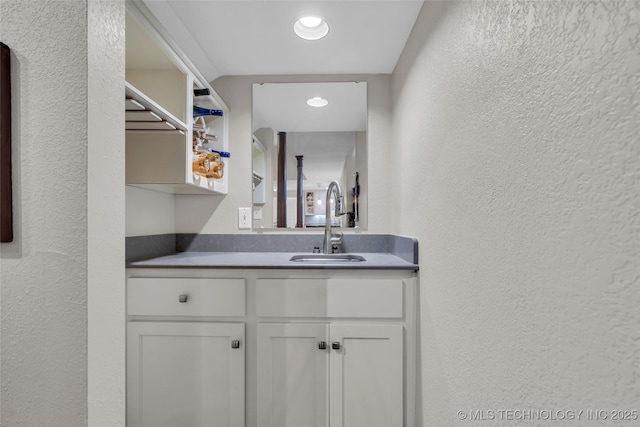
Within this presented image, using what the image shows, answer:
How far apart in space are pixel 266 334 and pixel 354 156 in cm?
119

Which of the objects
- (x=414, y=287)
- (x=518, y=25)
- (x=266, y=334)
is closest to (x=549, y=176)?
(x=518, y=25)

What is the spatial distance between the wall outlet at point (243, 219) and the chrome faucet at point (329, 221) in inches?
19.4

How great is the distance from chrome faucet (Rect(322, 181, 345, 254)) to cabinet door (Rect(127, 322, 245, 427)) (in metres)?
0.73

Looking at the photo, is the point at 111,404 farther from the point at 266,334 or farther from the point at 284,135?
the point at 284,135

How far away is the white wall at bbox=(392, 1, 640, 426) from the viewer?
445 mm

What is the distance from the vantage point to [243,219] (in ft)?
6.50

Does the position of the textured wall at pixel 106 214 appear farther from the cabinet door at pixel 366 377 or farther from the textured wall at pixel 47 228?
the cabinet door at pixel 366 377

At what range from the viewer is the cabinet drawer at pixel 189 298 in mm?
1364

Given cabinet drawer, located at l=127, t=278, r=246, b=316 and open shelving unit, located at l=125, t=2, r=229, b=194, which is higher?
open shelving unit, located at l=125, t=2, r=229, b=194

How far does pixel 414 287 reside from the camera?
4.48 ft

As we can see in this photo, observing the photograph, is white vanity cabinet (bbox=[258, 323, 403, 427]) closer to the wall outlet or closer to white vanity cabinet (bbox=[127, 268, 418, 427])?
white vanity cabinet (bbox=[127, 268, 418, 427])

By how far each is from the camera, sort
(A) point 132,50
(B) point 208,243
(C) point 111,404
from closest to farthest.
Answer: (C) point 111,404
(A) point 132,50
(B) point 208,243

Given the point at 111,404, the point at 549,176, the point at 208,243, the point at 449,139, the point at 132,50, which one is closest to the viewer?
the point at 549,176

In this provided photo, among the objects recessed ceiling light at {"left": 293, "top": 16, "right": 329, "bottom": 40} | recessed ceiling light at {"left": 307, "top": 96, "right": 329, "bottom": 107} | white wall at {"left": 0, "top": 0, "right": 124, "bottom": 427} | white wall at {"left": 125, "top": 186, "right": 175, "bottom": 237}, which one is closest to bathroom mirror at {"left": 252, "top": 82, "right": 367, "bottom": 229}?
recessed ceiling light at {"left": 307, "top": 96, "right": 329, "bottom": 107}
